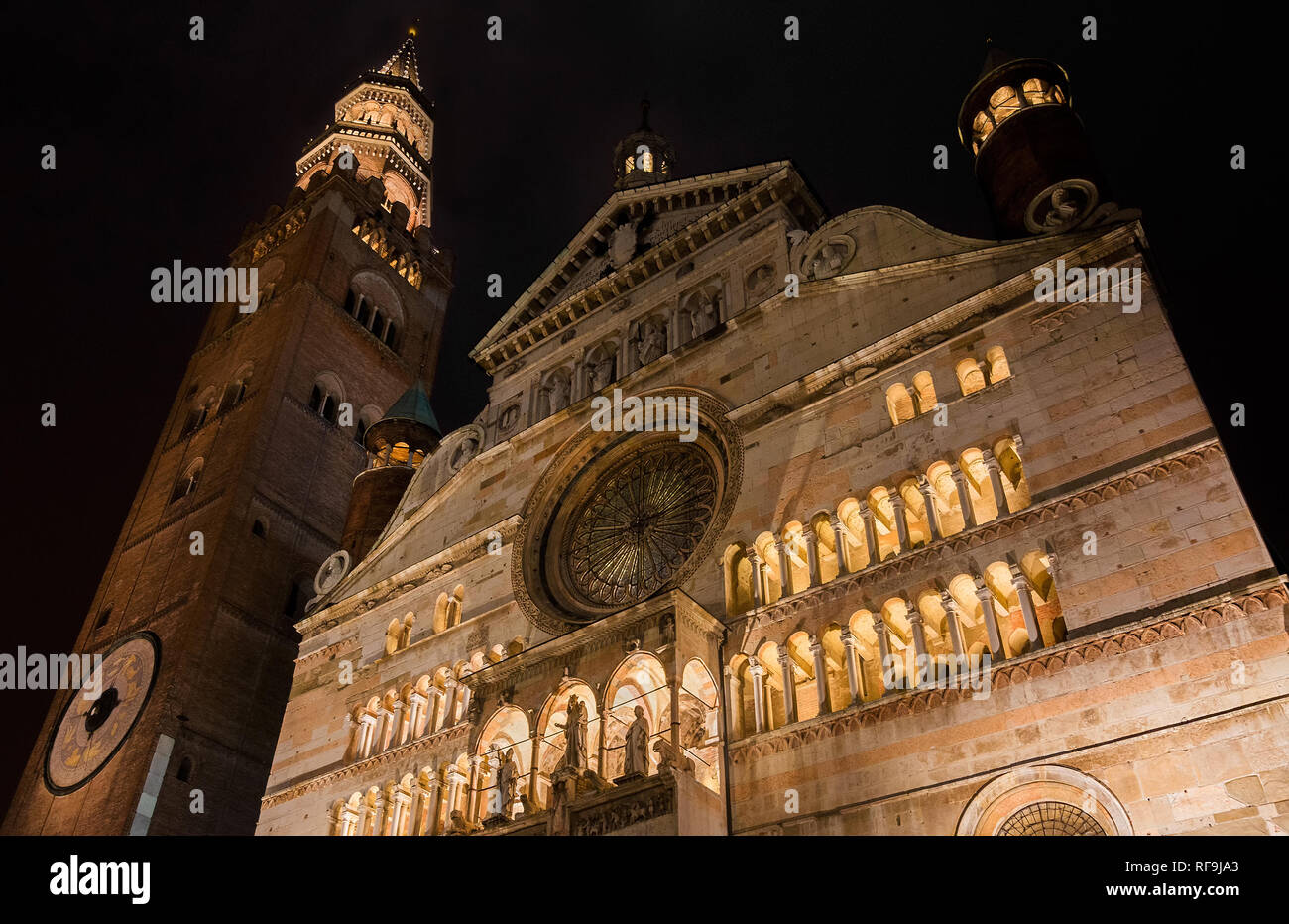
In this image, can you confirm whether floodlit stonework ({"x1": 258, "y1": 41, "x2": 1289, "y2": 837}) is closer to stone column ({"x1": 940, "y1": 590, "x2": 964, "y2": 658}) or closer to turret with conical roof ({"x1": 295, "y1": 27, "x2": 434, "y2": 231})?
stone column ({"x1": 940, "y1": 590, "x2": 964, "y2": 658})

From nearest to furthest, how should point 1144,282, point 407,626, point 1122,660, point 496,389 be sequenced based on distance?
1. point 1122,660
2. point 1144,282
3. point 407,626
4. point 496,389

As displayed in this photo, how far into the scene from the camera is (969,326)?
18203mm

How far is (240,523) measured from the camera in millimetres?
34875

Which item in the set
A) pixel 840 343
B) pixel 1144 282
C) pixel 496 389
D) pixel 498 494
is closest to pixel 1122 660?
pixel 1144 282

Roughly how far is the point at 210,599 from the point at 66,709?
6.31m

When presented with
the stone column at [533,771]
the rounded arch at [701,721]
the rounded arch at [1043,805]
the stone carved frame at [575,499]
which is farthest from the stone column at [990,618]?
the stone column at [533,771]

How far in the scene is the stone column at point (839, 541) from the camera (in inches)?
664

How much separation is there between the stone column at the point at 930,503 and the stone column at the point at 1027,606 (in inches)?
57.6

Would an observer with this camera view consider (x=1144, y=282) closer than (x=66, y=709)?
Yes

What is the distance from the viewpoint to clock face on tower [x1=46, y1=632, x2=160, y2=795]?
30734mm

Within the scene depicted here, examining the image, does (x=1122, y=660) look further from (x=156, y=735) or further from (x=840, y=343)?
(x=156, y=735)

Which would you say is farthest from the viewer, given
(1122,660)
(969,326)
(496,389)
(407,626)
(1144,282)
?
(496,389)

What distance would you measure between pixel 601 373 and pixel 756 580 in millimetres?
9320

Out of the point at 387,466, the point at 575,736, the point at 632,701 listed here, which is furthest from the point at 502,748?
the point at 387,466
